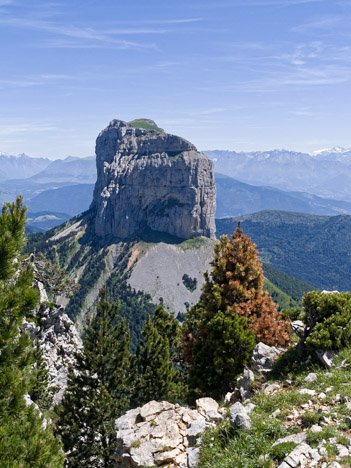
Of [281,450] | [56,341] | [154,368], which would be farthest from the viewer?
[56,341]

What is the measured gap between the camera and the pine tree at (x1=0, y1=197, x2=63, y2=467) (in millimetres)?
13020

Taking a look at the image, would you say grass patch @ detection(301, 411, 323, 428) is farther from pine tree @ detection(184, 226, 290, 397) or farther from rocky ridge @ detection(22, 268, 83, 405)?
rocky ridge @ detection(22, 268, 83, 405)

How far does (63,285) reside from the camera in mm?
50281

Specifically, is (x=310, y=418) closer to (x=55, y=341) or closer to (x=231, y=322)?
(x=231, y=322)

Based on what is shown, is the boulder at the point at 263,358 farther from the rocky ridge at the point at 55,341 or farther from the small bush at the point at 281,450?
the rocky ridge at the point at 55,341

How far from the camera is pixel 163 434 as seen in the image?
1595cm

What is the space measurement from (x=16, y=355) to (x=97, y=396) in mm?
16097

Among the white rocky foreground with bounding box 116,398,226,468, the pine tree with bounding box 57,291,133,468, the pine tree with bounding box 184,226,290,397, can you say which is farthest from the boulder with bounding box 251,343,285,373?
the pine tree with bounding box 57,291,133,468

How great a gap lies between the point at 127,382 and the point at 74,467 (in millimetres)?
7364

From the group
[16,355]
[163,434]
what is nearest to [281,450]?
[163,434]

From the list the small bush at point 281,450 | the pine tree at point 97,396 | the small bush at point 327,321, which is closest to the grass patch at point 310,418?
the small bush at point 281,450

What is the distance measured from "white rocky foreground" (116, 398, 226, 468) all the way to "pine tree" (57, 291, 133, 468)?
11.5 meters

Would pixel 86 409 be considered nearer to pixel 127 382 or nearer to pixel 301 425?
pixel 127 382

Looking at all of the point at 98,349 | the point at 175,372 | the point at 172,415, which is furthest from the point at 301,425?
Answer: the point at 175,372
